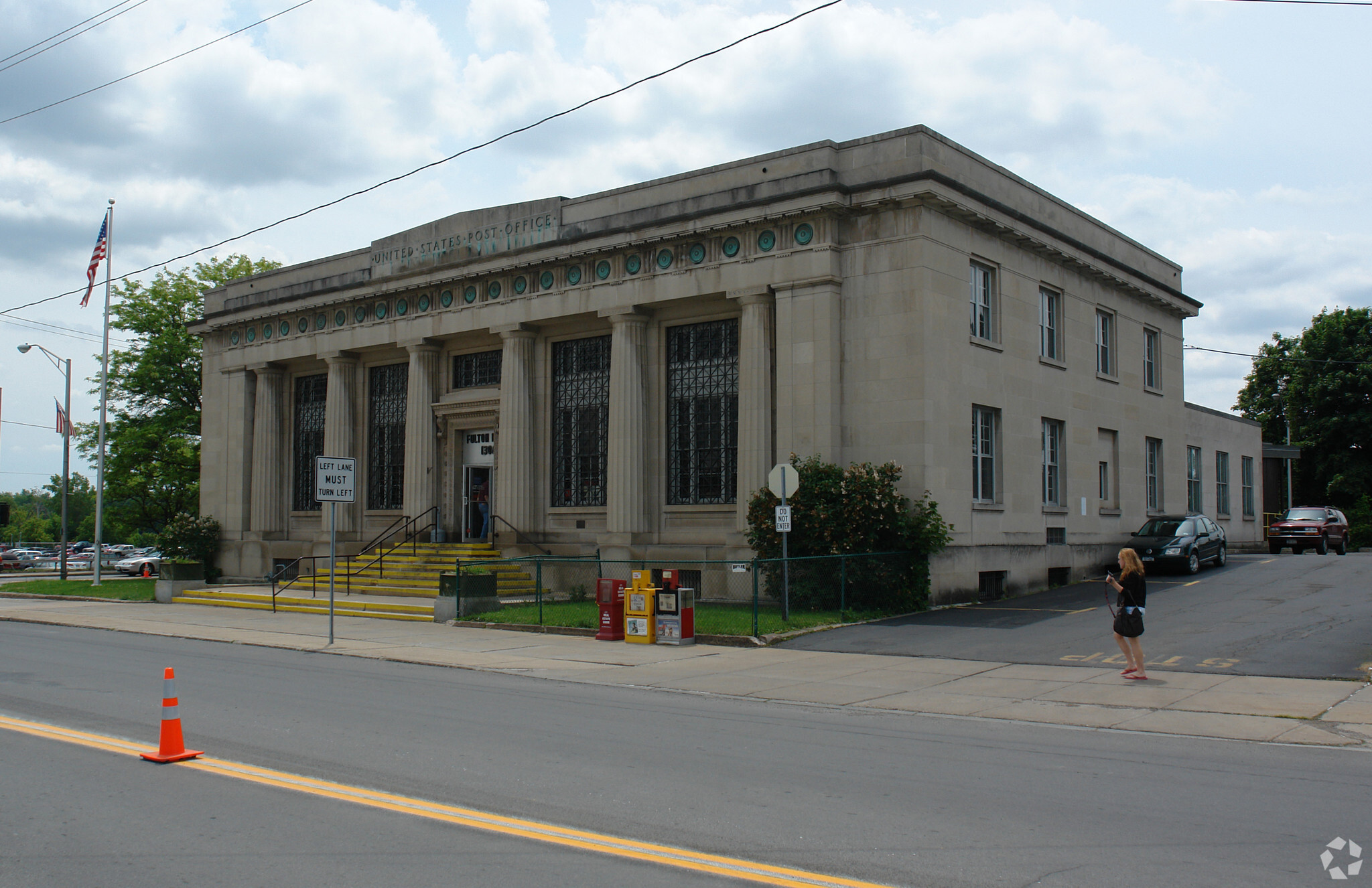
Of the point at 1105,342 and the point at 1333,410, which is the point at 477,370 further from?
the point at 1333,410

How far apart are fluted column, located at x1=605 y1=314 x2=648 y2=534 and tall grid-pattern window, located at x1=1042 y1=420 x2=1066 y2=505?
34.0ft

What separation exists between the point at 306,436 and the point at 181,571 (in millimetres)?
7062

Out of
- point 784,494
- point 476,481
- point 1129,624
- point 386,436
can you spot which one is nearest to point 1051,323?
point 784,494

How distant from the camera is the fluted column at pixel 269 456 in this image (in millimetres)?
36688

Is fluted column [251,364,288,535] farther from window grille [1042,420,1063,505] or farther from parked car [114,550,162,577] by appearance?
window grille [1042,420,1063,505]

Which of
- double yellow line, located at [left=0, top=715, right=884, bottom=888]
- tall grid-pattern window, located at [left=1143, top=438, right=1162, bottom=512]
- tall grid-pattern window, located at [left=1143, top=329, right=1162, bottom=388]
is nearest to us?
double yellow line, located at [left=0, top=715, right=884, bottom=888]

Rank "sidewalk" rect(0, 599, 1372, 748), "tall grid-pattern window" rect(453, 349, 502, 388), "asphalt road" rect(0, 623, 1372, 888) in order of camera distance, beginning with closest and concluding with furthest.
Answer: "asphalt road" rect(0, 623, 1372, 888)
"sidewalk" rect(0, 599, 1372, 748)
"tall grid-pattern window" rect(453, 349, 502, 388)

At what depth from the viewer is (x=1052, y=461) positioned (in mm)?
27969

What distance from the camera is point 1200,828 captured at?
22.4ft

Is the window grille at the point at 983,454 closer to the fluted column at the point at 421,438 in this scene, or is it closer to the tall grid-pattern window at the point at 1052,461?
the tall grid-pattern window at the point at 1052,461

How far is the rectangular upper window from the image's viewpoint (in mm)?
30641

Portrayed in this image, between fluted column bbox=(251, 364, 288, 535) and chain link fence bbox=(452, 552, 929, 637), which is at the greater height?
fluted column bbox=(251, 364, 288, 535)

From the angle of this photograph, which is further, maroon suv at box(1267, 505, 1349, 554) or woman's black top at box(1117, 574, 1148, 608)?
maroon suv at box(1267, 505, 1349, 554)

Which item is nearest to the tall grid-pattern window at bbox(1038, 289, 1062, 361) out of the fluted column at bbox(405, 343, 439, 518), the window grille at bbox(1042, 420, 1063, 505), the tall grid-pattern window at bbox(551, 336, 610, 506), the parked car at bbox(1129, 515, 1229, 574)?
the window grille at bbox(1042, 420, 1063, 505)
